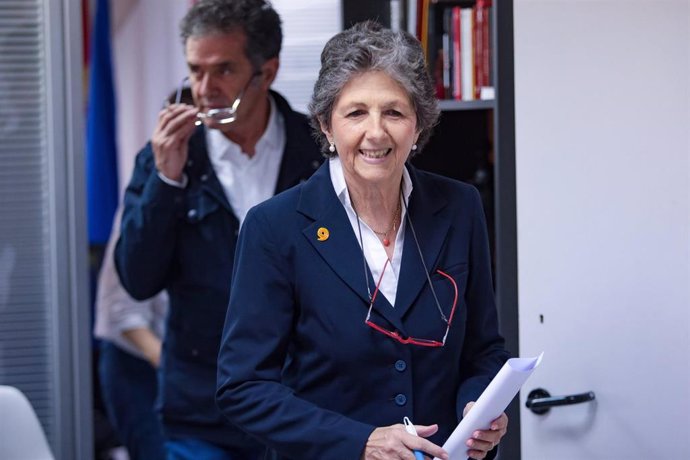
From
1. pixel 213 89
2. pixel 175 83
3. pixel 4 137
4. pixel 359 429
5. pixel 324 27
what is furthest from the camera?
pixel 175 83

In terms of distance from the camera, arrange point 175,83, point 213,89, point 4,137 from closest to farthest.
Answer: point 213,89, point 4,137, point 175,83

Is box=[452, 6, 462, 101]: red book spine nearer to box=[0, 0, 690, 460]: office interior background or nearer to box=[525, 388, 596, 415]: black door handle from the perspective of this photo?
box=[0, 0, 690, 460]: office interior background

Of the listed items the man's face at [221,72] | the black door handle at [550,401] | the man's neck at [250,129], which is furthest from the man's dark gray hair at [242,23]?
the black door handle at [550,401]

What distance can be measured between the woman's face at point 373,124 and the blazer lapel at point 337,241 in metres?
0.10

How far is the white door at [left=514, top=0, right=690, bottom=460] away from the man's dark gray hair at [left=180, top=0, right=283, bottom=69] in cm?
73

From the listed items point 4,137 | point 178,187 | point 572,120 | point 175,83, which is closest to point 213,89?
point 178,187

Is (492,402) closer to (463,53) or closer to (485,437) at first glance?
(485,437)

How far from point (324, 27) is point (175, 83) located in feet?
3.83

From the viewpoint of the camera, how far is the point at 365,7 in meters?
2.94

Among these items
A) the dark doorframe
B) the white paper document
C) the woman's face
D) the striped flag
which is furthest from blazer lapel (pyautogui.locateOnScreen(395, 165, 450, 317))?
the striped flag

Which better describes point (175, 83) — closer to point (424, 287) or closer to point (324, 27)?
point (324, 27)

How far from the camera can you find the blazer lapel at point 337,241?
1.93 metres

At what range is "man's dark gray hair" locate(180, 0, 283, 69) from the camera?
2.87 metres

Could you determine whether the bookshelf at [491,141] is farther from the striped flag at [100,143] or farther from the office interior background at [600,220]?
the striped flag at [100,143]
